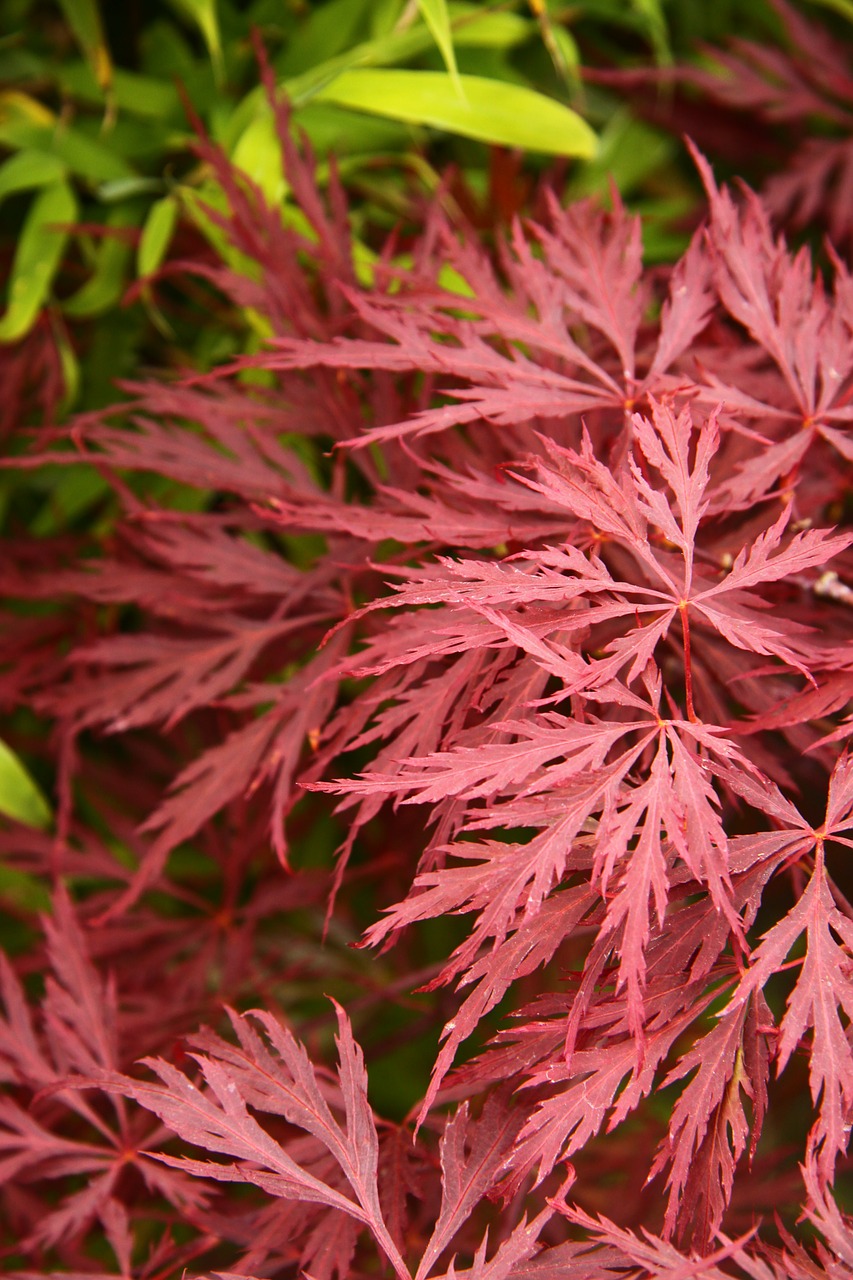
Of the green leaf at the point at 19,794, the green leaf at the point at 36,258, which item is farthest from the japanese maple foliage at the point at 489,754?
the green leaf at the point at 36,258

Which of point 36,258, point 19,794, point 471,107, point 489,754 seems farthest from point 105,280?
point 489,754

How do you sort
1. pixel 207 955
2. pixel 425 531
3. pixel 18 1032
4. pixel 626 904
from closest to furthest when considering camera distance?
pixel 626 904, pixel 425 531, pixel 18 1032, pixel 207 955

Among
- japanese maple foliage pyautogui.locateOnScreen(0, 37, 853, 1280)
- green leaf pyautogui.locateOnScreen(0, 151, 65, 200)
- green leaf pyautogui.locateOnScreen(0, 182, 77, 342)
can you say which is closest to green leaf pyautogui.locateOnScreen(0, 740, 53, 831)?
japanese maple foliage pyautogui.locateOnScreen(0, 37, 853, 1280)

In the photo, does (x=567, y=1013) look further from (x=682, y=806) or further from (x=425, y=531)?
(x=425, y=531)

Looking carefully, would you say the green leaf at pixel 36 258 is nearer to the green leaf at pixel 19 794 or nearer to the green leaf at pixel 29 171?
the green leaf at pixel 29 171

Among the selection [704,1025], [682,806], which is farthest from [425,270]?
[704,1025]

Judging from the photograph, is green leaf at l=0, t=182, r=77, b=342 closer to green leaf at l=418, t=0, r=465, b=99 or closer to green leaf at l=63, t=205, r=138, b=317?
green leaf at l=63, t=205, r=138, b=317

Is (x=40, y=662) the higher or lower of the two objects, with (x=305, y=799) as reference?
higher

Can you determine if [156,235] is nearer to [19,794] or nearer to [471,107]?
[471,107]
